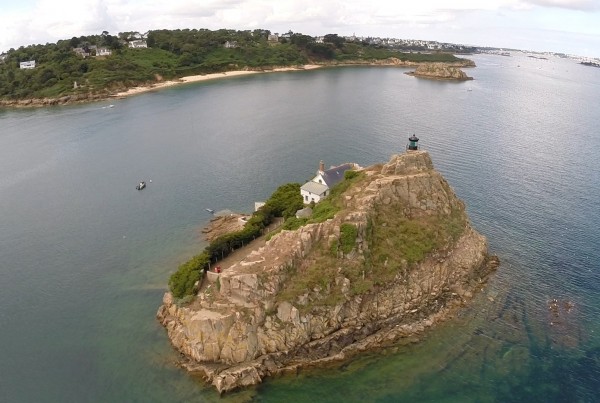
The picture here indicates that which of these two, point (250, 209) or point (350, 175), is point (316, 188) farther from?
point (250, 209)

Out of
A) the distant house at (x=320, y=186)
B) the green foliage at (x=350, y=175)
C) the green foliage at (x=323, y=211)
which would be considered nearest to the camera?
the green foliage at (x=323, y=211)

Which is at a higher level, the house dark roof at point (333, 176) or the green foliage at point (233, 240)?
the house dark roof at point (333, 176)

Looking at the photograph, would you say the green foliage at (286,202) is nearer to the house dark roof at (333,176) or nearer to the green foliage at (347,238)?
the house dark roof at (333,176)

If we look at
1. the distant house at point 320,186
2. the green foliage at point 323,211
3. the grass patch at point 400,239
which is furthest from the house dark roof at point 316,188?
the grass patch at point 400,239

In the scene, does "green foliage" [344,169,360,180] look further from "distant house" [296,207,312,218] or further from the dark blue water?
the dark blue water

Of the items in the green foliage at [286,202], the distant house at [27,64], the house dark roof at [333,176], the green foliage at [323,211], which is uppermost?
the distant house at [27,64]
